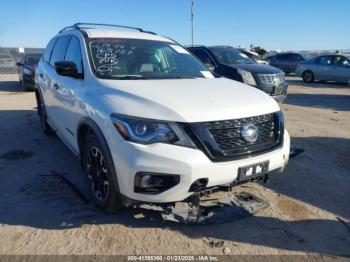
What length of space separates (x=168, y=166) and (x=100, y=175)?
38.6 inches

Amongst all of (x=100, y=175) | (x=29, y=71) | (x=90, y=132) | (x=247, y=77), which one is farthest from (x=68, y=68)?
(x=29, y=71)

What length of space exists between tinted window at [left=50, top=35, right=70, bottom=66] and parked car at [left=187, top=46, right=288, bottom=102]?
3.57 m

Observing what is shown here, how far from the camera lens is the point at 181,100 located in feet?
9.50

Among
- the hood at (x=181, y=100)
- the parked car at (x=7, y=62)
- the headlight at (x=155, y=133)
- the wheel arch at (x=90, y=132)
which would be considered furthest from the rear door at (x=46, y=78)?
the parked car at (x=7, y=62)

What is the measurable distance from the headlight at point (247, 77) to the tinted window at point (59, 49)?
4624 millimetres

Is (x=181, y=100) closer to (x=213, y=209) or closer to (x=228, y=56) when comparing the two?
(x=213, y=209)

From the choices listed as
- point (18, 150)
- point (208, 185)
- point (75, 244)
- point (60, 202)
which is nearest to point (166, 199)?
point (208, 185)

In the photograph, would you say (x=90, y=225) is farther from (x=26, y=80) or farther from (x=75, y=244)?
(x=26, y=80)

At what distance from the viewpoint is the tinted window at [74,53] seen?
3.79 metres

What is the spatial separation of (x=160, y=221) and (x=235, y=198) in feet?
2.92

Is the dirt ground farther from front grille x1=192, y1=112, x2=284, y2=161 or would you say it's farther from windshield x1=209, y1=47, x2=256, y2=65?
windshield x1=209, y1=47, x2=256, y2=65

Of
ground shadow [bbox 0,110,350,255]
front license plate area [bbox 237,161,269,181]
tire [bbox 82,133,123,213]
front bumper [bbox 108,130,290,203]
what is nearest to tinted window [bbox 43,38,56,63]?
ground shadow [bbox 0,110,350,255]

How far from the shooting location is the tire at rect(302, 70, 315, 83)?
1650 cm

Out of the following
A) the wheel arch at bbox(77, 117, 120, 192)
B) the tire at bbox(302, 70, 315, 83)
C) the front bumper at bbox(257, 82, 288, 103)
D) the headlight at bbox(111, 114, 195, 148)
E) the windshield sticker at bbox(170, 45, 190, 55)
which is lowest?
the tire at bbox(302, 70, 315, 83)
